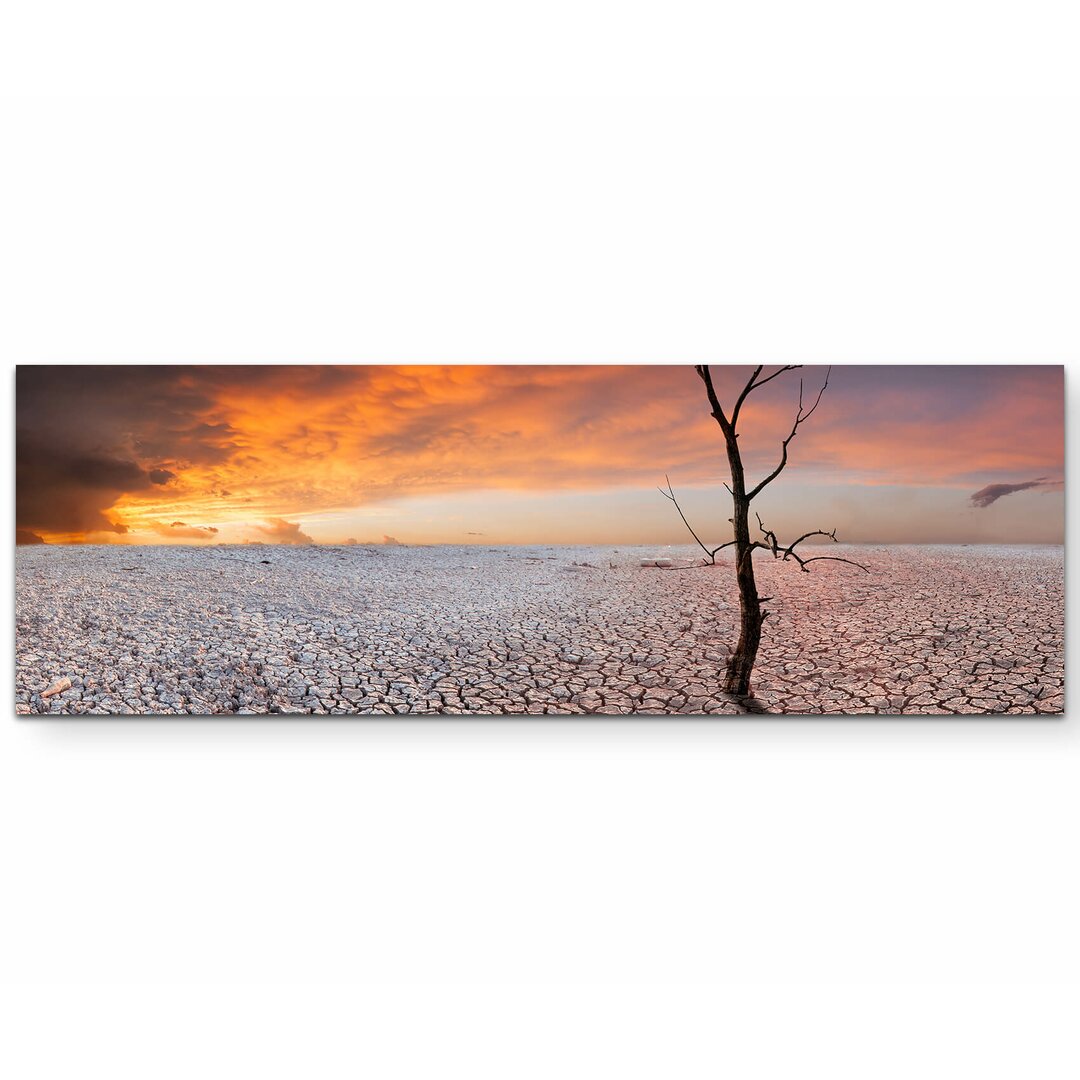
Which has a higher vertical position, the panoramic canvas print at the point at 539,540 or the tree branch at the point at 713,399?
the tree branch at the point at 713,399

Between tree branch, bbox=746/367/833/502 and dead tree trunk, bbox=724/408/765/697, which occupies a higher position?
tree branch, bbox=746/367/833/502

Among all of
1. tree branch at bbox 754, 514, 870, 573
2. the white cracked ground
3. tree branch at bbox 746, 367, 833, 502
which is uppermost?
tree branch at bbox 746, 367, 833, 502

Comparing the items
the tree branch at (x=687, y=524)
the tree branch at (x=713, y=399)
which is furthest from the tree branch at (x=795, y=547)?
the tree branch at (x=713, y=399)

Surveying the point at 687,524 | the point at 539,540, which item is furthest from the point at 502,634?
the point at 687,524

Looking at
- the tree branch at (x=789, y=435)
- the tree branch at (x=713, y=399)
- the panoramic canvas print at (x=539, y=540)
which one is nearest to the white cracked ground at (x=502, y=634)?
the panoramic canvas print at (x=539, y=540)

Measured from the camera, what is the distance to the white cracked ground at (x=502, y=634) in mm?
2145

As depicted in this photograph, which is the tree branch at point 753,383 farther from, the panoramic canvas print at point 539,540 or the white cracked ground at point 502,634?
the white cracked ground at point 502,634

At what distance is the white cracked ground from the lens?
2.14m

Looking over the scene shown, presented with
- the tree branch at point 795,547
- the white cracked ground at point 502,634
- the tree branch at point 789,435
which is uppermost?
the tree branch at point 789,435

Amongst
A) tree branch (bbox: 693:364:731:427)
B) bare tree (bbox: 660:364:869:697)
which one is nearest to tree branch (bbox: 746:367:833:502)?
bare tree (bbox: 660:364:869:697)

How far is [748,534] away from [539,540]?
2.29 ft

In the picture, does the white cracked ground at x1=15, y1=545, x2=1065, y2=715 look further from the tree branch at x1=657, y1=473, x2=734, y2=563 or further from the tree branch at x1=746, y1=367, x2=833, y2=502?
the tree branch at x1=746, y1=367, x2=833, y2=502
